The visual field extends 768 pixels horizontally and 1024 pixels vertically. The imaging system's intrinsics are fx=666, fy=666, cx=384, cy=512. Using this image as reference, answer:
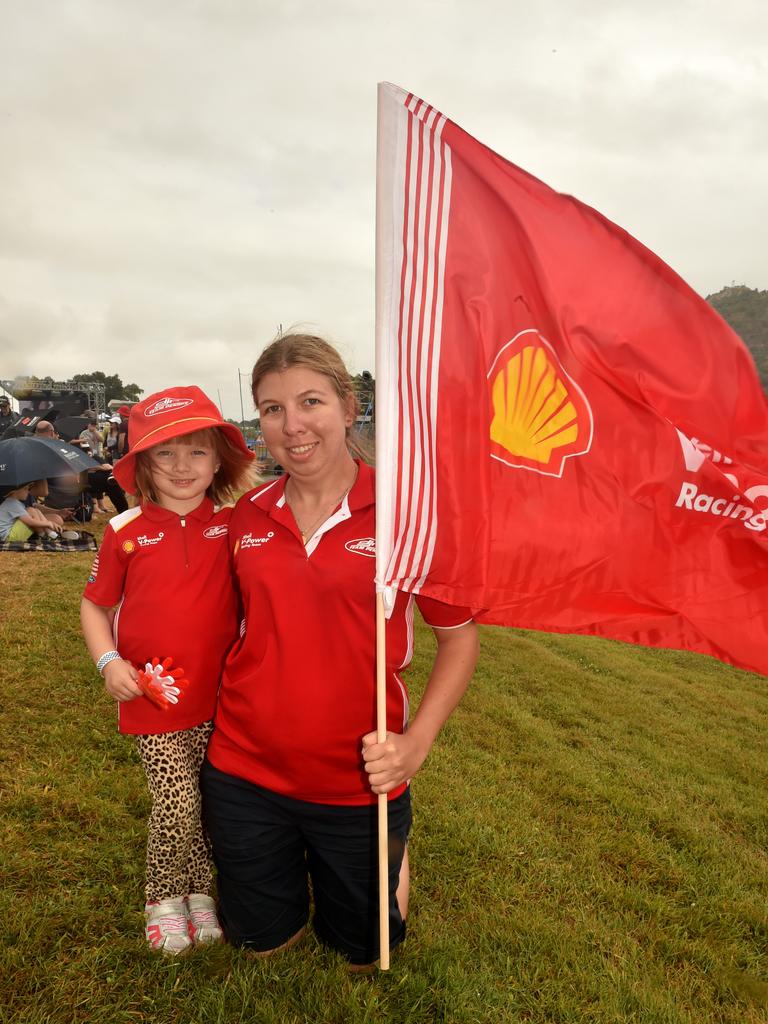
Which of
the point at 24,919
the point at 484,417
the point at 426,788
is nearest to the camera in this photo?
the point at 484,417

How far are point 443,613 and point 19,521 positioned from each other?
9128 millimetres

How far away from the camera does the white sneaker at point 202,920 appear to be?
102 inches

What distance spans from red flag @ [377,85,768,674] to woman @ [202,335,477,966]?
21cm

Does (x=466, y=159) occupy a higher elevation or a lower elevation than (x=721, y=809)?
higher

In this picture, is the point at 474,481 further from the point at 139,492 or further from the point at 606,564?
the point at 139,492

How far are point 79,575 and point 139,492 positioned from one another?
6.01 meters

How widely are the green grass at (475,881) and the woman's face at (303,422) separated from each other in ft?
6.07

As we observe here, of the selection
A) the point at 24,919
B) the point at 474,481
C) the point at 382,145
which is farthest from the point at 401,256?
the point at 24,919

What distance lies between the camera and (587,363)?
7.19 ft

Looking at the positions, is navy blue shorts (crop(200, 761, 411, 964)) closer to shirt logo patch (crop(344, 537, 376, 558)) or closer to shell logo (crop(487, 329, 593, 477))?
shirt logo patch (crop(344, 537, 376, 558))

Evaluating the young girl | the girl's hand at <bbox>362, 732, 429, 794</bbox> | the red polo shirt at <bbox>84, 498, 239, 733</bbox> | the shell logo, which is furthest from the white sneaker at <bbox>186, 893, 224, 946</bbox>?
the shell logo

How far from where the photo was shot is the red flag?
2121 mm

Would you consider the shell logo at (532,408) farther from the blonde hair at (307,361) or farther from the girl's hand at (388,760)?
the girl's hand at (388,760)

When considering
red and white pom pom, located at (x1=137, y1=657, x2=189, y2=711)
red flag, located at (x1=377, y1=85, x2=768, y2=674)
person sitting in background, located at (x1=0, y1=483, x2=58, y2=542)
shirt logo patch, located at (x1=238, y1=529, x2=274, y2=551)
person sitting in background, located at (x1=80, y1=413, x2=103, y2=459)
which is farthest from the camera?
person sitting in background, located at (x1=80, y1=413, x2=103, y2=459)
